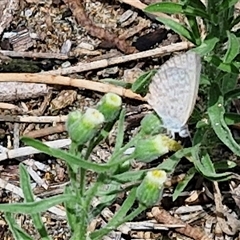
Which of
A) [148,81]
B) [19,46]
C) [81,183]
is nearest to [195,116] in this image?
[148,81]

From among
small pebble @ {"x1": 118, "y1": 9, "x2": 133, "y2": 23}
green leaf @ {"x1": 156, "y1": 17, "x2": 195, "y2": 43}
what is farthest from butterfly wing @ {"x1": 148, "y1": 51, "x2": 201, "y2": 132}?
small pebble @ {"x1": 118, "y1": 9, "x2": 133, "y2": 23}

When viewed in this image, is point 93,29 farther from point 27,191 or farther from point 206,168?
point 27,191

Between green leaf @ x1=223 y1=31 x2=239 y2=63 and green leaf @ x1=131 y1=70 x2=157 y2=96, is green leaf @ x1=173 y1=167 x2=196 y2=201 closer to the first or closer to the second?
green leaf @ x1=131 y1=70 x2=157 y2=96

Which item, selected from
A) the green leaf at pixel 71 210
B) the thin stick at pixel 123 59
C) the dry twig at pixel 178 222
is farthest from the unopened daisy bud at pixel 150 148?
the thin stick at pixel 123 59

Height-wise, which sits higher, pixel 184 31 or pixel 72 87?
pixel 184 31

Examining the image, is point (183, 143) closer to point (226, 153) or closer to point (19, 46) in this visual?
point (226, 153)
